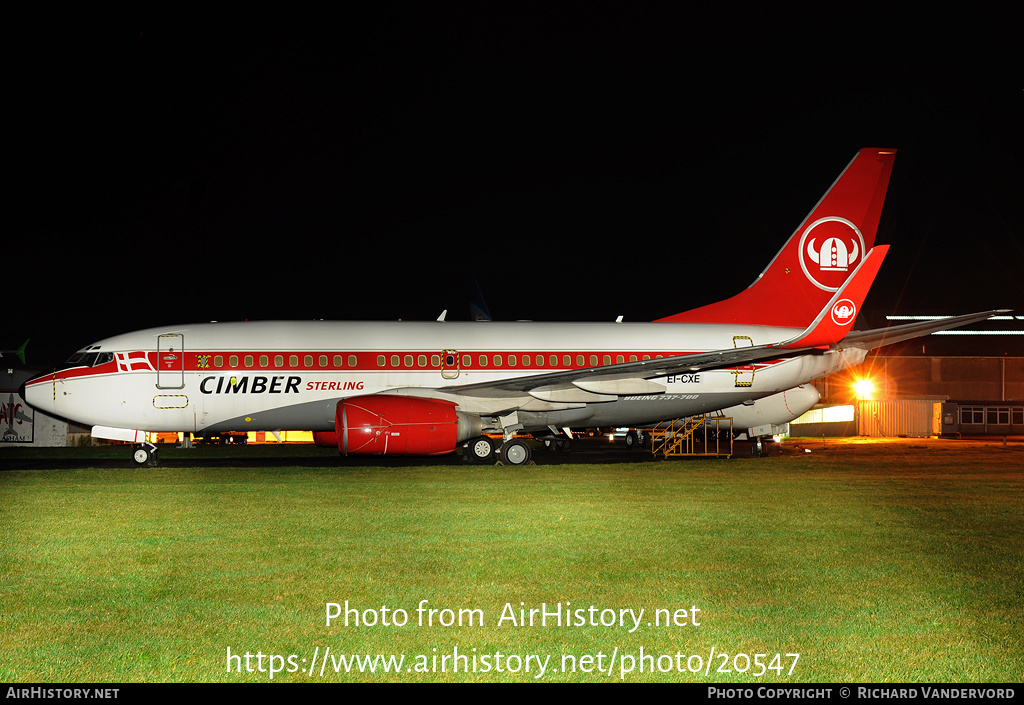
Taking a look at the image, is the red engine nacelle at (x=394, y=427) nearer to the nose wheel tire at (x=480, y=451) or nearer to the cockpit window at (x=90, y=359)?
the nose wheel tire at (x=480, y=451)

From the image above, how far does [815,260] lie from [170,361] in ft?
61.2

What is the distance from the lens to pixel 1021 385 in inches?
2064

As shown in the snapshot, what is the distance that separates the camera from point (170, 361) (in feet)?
76.1

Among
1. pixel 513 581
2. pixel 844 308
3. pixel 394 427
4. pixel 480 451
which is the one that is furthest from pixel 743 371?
pixel 513 581

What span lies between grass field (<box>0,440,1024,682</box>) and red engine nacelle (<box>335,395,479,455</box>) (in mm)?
2814

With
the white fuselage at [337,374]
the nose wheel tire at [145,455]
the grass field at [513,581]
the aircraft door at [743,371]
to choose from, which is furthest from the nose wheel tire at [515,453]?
the nose wheel tire at [145,455]

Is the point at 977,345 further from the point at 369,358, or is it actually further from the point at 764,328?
the point at 369,358

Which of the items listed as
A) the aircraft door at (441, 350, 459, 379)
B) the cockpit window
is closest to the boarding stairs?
the aircraft door at (441, 350, 459, 379)

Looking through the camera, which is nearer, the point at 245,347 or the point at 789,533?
the point at 789,533

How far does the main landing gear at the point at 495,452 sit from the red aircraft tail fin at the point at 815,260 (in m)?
7.12

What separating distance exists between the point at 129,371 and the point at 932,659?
2058 centimetres
